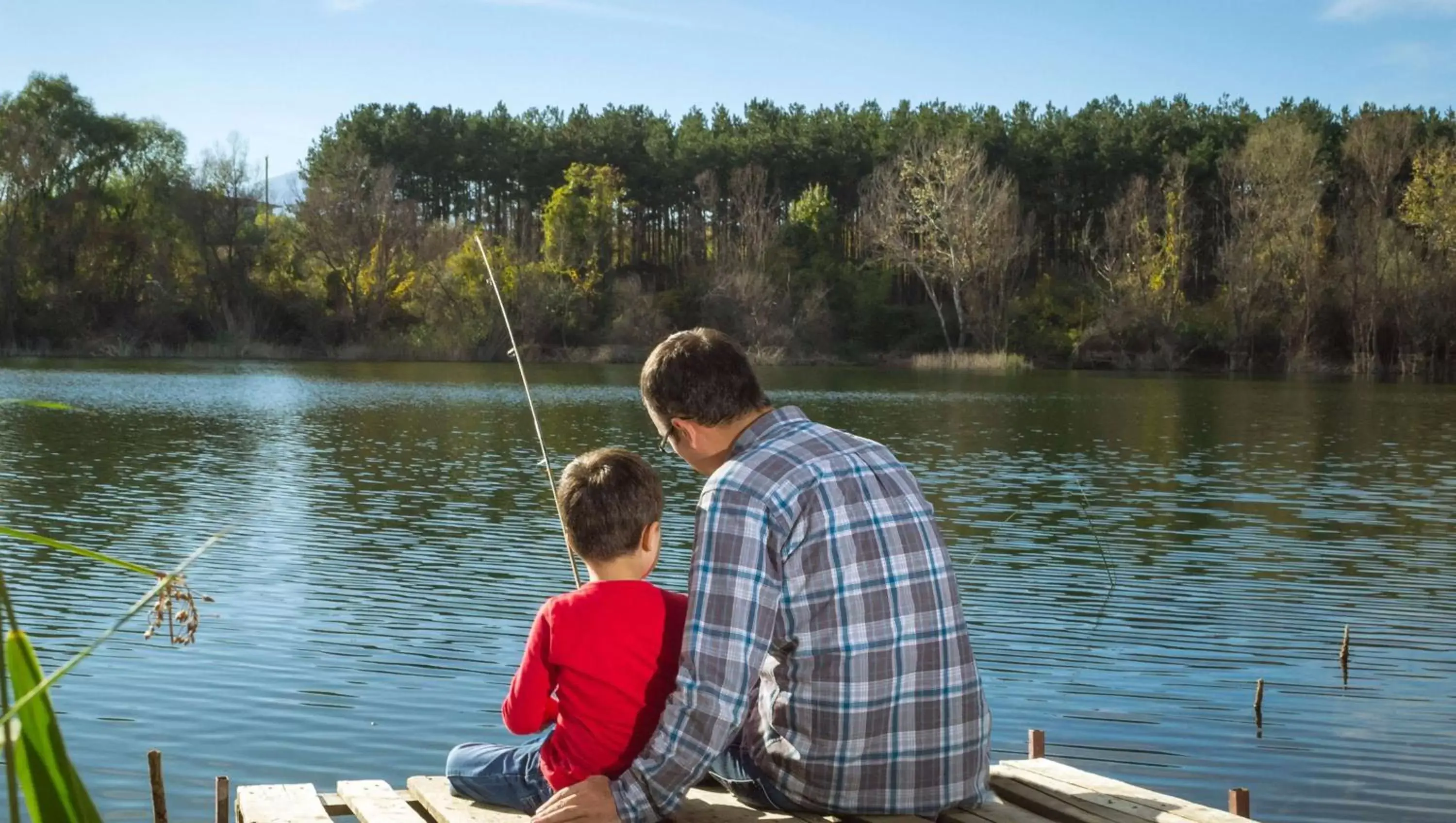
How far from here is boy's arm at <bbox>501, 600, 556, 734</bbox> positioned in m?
2.83

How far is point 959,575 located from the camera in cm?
1029

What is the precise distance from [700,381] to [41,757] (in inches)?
80.6

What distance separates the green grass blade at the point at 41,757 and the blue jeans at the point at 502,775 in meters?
2.22

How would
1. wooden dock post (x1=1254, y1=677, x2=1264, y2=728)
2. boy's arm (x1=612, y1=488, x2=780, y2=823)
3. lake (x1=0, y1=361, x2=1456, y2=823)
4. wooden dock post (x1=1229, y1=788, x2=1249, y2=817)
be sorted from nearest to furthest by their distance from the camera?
boy's arm (x1=612, y1=488, x2=780, y2=823) → wooden dock post (x1=1229, y1=788, x2=1249, y2=817) → lake (x1=0, y1=361, x2=1456, y2=823) → wooden dock post (x1=1254, y1=677, x2=1264, y2=728)

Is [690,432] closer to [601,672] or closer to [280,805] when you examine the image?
[601,672]

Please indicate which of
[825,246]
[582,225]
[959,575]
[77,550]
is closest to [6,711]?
[77,550]

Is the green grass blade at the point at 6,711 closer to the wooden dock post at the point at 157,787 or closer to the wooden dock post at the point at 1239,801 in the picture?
the wooden dock post at the point at 1239,801

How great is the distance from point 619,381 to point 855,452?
33236 millimetres

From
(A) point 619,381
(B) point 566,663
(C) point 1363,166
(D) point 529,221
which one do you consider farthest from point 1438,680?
(D) point 529,221

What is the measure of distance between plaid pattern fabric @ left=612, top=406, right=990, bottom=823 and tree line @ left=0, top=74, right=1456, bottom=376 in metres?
46.2

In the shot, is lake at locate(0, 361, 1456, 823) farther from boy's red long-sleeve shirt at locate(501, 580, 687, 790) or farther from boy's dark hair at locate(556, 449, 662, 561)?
boy's dark hair at locate(556, 449, 662, 561)

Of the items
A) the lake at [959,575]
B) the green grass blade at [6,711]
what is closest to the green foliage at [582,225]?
the lake at [959,575]

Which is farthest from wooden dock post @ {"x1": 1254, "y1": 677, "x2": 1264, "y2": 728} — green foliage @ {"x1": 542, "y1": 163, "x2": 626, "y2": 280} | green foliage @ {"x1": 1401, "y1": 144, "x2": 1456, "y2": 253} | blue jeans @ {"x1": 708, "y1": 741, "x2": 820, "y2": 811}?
green foliage @ {"x1": 542, "y1": 163, "x2": 626, "y2": 280}

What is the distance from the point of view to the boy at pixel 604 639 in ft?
9.04
